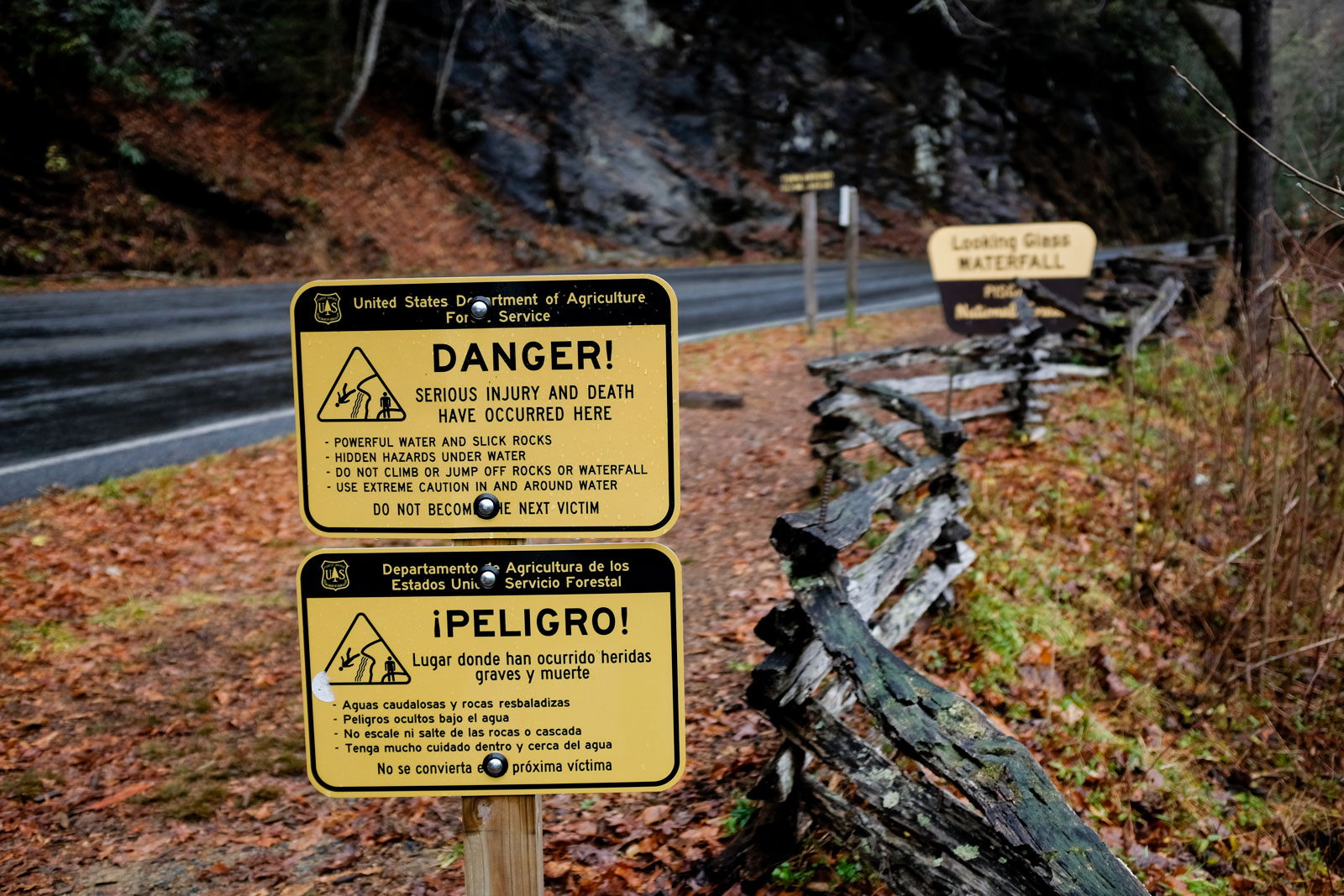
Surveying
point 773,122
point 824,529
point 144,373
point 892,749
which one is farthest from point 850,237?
point 773,122

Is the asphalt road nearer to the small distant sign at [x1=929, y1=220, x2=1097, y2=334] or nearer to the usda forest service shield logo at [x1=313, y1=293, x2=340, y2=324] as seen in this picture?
the small distant sign at [x1=929, y1=220, x2=1097, y2=334]

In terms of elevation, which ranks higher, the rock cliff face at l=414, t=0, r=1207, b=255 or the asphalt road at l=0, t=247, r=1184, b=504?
the rock cliff face at l=414, t=0, r=1207, b=255

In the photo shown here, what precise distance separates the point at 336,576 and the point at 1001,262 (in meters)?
8.34

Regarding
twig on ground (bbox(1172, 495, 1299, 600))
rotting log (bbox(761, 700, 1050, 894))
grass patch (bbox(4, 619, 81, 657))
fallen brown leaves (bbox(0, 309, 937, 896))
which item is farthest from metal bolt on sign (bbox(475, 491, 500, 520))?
twig on ground (bbox(1172, 495, 1299, 600))

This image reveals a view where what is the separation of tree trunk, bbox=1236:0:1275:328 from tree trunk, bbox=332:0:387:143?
1550cm

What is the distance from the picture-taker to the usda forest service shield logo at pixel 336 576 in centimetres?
183

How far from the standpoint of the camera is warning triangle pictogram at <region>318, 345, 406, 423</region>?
6.00 ft

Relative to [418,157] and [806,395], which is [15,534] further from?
[418,157]

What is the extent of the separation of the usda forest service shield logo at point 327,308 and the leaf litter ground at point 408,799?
8.14 feet

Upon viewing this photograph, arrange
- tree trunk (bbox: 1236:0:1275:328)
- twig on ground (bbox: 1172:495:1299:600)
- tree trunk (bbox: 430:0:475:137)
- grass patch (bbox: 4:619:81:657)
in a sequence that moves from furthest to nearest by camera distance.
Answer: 1. tree trunk (bbox: 430:0:475:137)
2. tree trunk (bbox: 1236:0:1275:328)
3. twig on ground (bbox: 1172:495:1299:600)
4. grass patch (bbox: 4:619:81:657)

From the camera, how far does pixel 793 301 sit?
15617 millimetres

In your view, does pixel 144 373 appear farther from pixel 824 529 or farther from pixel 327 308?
pixel 327 308

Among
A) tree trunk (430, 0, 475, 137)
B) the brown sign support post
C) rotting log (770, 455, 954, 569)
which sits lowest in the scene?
the brown sign support post

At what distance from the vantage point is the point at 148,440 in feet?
25.6
